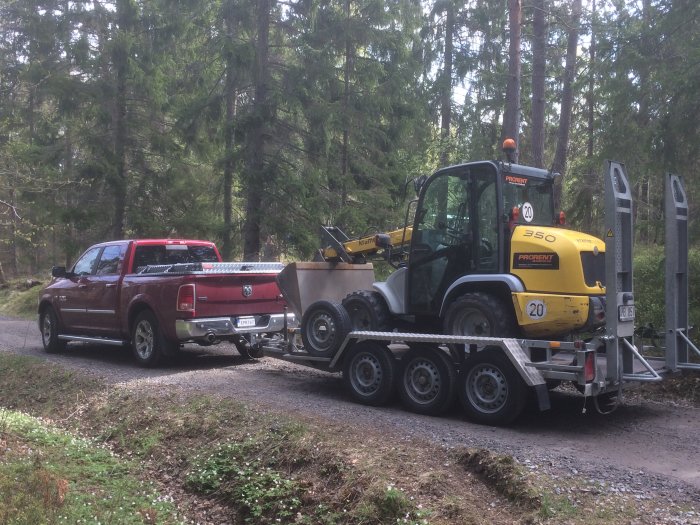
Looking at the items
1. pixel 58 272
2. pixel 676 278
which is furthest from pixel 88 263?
pixel 676 278

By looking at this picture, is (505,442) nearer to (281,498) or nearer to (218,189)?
(281,498)

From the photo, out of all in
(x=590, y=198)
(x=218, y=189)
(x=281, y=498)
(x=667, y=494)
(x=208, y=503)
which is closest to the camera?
(x=667, y=494)

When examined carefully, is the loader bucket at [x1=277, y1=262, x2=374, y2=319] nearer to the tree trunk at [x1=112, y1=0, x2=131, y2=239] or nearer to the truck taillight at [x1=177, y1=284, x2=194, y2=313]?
the truck taillight at [x1=177, y1=284, x2=194, y2=313]

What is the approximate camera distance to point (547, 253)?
717 centimetres

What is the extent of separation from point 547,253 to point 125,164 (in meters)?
16.5

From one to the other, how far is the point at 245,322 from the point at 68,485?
4.94 metres

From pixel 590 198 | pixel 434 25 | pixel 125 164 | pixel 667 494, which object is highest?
pixel 434 25

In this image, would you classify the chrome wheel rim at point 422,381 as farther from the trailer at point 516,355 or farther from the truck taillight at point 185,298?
the truck taillight at point 185,298

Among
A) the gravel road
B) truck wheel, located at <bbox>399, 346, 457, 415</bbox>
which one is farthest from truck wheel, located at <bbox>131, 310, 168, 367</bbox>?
truck wheel, located at <bbox>399, 346, 457, 415</bbox>

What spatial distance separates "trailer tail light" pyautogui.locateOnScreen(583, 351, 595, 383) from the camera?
265 inches

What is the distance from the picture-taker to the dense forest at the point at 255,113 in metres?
17.6

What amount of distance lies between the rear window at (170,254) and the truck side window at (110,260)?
1.11ft

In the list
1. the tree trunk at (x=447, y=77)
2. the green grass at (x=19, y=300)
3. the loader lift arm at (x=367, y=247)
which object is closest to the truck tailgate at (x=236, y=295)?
the loader lift arm at (x=367, y=247)

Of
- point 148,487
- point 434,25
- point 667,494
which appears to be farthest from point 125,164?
point 667,494
